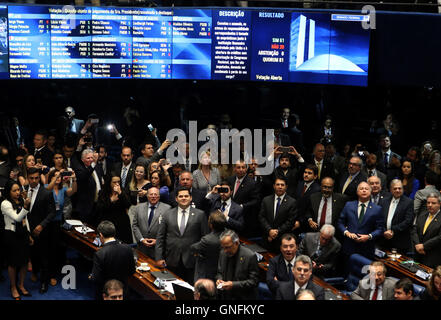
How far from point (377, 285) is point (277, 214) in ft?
6.19

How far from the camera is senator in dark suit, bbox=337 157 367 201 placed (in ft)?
25.8

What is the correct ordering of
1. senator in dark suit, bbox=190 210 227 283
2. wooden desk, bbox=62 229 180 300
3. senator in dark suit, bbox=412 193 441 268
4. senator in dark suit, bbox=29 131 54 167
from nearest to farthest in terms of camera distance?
wooden desk, bbox=62 229 180 300 < senator in dark suit, bbox=190 210 227 283 < senator in dark suit, bbox=412 193 441 268 < senator in dark suit, bbox=29 131 54 167

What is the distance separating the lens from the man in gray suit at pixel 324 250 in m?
6.31

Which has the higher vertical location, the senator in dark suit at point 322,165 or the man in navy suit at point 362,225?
the senator in dark suit at point 322,165

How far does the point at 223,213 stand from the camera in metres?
6.98

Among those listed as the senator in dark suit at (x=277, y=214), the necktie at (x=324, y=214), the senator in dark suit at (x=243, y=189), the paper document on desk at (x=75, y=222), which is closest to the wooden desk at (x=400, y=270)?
the necktie at (x=324, y=214)

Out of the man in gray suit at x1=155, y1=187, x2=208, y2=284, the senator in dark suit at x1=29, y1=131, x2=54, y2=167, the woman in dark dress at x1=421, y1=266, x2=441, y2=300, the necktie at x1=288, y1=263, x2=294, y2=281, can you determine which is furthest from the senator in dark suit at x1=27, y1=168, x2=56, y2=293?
the woman in dark dress at x1=421, y1=266, x2=441, y2=300

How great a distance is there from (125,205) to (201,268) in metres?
1.55

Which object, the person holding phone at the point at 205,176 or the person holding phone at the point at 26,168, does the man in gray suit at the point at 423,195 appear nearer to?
the person holding phone at the point at 205,176

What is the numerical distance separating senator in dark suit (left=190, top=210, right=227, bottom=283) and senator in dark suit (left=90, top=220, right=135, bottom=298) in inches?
24.2

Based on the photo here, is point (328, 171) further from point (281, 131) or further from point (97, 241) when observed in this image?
point (97, 241)

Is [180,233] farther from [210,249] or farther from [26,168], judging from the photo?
[26,168]

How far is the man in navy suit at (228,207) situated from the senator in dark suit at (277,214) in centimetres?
33

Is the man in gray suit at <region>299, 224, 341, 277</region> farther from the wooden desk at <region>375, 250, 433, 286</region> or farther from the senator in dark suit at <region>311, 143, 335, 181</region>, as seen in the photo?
the senator in dark suit at <region>311, 143, 335, 181</region>
